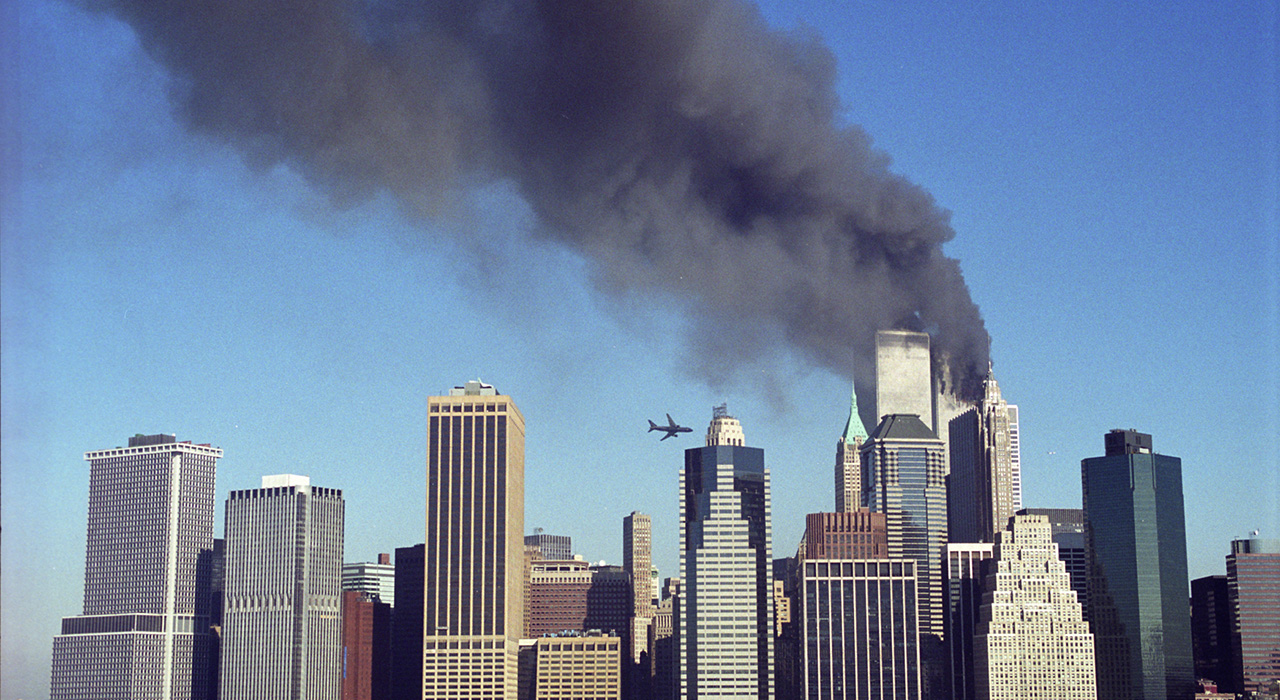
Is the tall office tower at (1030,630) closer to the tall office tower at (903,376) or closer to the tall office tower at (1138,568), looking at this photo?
the tall office tower at (1138,568)

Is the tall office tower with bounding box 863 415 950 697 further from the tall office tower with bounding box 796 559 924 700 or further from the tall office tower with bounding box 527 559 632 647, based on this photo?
the tall office tower with bounding box 527 559 632 647

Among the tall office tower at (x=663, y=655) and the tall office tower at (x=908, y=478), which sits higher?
the tall office tower at (x=908, y=478)

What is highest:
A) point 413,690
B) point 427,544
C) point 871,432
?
point 871,432

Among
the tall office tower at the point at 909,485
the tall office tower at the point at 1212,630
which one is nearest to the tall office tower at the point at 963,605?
the tall office tower at the point at 909,485

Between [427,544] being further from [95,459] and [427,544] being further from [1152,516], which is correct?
[1152,516]

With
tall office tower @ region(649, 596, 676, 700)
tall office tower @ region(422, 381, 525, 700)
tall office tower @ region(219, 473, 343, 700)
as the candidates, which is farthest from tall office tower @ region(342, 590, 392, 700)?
tall office tower @ region(649, 596, 676, 700)

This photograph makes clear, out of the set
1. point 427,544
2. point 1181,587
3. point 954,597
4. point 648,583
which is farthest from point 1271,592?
point 427,544
